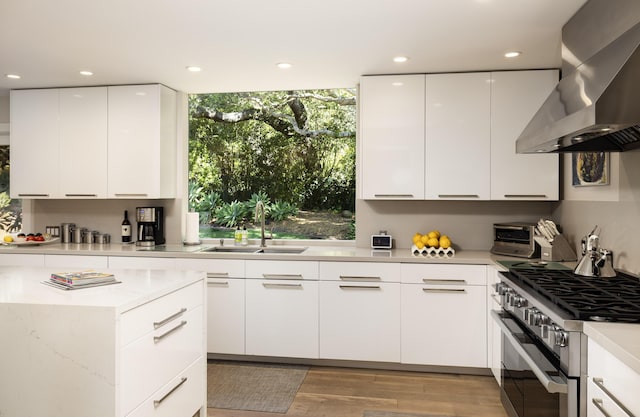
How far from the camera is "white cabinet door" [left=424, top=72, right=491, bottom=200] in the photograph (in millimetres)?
3715

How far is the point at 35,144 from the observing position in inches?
170

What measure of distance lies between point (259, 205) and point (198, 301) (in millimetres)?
1872

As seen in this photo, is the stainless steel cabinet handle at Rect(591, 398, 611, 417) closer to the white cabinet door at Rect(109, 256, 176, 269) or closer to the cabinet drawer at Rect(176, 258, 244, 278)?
the cabinet drawer at Rect(176, 258, 244, 278)

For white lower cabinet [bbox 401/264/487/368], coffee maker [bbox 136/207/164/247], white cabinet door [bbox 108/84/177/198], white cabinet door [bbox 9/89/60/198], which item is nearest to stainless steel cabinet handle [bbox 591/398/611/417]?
white lower cabinet [bbox 401/264/487/368]

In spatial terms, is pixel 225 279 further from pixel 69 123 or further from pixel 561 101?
pixel 561 101

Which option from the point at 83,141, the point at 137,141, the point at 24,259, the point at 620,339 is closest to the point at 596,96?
the point at 620,339

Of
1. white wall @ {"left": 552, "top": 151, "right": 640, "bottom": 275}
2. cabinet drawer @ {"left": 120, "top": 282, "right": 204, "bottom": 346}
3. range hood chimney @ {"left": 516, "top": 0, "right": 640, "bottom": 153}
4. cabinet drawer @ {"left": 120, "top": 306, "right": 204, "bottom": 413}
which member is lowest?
cabinet drawer @ {"left": 120, "top": 306, "right": 204, "bottom": 413}

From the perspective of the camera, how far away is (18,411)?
75.7 inches

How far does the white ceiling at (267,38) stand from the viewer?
8.42ft

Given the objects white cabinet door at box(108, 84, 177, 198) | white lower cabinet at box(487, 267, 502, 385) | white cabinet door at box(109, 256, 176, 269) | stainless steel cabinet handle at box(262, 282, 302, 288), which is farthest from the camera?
white cabinet door at box(108, 84, 177, 198)

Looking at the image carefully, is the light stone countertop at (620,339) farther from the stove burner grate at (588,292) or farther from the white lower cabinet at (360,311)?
the white lower cabinet at (360,311)

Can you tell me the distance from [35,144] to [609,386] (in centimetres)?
456

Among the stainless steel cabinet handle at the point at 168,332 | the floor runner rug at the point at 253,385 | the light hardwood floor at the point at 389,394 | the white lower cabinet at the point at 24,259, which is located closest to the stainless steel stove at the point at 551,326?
the light hardwood floor at the point at 389,394

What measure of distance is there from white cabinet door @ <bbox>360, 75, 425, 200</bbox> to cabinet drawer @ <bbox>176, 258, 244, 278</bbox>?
113cm
